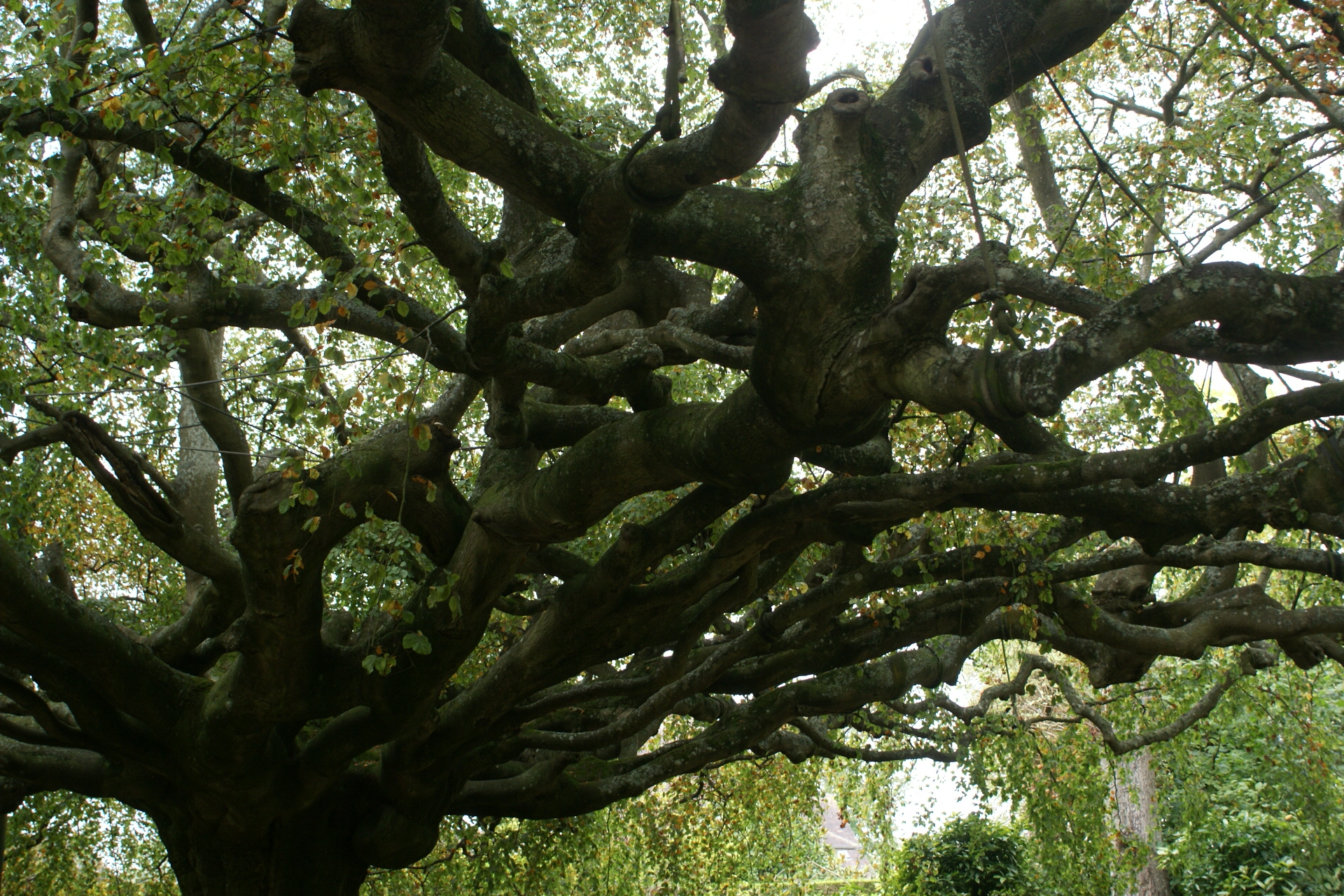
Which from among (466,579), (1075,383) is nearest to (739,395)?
(1075,383)

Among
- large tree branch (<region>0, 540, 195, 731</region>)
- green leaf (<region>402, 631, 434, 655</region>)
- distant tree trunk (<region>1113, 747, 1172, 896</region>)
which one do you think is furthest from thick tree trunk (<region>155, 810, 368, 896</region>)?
distant tree trunk (<region>1113, 747, 1172, 896</region>)

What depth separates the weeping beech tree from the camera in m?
3.40

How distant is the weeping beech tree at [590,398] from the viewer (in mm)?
3404

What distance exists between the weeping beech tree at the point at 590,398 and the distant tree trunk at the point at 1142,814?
448 cm

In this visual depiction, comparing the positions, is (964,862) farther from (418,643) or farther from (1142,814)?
(418,643)

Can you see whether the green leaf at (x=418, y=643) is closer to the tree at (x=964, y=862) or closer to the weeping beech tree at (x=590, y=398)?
the weeping beech tree at (x=590, y=398)

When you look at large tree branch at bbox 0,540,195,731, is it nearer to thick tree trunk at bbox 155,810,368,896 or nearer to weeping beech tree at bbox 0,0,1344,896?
weeping beech tree at bbox 0,0,1344,896

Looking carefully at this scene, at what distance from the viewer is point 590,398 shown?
477 centimetres

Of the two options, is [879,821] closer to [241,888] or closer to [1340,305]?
[241,888]

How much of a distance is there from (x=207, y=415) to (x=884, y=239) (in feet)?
16.2

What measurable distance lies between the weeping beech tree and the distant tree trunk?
14.7 ft

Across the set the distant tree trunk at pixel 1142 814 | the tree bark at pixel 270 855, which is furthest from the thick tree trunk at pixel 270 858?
the distant tree trunk at pixel 1142 814

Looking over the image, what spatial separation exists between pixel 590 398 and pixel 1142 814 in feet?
43.5

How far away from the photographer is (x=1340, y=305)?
124 inches
